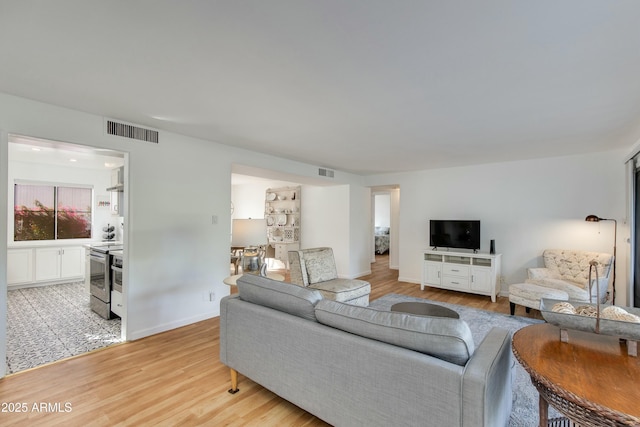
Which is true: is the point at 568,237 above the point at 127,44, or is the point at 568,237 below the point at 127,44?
below

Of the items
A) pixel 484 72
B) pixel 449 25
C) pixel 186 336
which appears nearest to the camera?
pixel 449 25

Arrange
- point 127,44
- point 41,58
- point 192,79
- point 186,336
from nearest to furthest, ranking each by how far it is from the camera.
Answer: point 127,44, point 41,58, point 192,79, point 186,336

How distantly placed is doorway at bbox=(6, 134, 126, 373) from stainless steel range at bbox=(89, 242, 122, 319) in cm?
15

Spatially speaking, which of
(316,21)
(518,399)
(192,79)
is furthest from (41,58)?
(518,399)

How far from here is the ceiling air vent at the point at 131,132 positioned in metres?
3.04

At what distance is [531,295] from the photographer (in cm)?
384

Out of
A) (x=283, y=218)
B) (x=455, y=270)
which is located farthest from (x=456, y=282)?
(x=283, y=218)

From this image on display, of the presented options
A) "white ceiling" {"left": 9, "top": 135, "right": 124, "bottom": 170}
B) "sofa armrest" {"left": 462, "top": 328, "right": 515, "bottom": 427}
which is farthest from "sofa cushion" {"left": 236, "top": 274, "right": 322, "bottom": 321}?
"white ceiling" {"left": 9, "top": 135, "right": 124, "bottom": 170}

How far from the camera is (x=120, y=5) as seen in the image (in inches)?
55.5

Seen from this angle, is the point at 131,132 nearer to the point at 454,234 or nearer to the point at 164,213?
the point at 164,213

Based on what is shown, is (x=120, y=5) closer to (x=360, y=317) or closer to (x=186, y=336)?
(x=360, y=317)

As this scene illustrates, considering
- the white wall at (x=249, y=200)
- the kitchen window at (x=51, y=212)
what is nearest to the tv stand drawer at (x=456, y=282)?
the white wall at (x=249, y=200)

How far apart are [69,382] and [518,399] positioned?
11.8 feet

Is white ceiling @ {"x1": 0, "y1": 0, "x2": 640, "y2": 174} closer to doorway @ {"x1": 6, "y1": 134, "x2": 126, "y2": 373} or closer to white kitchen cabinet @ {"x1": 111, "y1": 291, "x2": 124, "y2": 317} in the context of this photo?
doorway @ {"x1": 6, "y1": 134, "x2": 126, "y2": 373}
